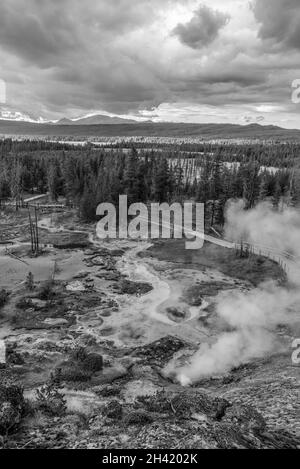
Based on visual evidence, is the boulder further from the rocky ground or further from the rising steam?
the rising steam

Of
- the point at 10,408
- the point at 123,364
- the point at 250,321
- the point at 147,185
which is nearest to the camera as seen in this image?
the point at 10,408

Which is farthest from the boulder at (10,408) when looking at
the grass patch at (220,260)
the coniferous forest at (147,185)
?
the coniferous forest at (147,185)

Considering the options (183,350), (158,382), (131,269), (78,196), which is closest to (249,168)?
(78,196)

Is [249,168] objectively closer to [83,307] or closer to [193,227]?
[193,227]

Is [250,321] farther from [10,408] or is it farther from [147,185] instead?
[147,185]

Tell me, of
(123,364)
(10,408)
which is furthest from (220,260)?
(10,408)

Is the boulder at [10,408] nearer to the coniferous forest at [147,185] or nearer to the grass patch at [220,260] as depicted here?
the grass patch at [220,260]
